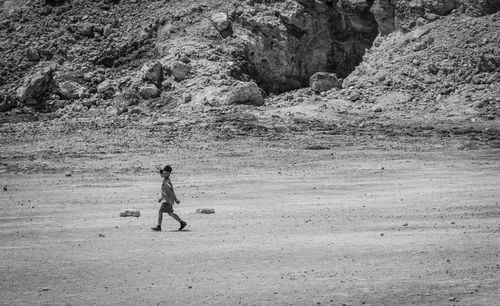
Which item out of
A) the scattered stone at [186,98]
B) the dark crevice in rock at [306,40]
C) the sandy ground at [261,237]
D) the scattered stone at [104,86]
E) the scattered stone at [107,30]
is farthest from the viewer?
the scattered stone at [107,30]

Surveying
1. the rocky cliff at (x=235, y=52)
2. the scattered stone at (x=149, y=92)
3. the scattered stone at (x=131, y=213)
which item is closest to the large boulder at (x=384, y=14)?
the rocky cliff at (x=235, y=52)

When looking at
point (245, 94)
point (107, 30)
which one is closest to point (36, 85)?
point (107, 30)

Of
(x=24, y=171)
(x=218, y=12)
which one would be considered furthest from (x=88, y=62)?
(x=24, y=171)

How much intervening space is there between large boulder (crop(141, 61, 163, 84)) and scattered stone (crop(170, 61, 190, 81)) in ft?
2.30

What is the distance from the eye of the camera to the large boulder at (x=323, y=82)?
33125 mm

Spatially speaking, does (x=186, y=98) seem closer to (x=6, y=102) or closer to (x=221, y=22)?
(x=221, y=22)

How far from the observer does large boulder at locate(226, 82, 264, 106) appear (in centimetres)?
3103

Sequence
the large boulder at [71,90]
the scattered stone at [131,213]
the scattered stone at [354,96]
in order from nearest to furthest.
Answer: the scattered stone at [131,213] < the scattered stone at [354,96] < the large boulder at [71,90]

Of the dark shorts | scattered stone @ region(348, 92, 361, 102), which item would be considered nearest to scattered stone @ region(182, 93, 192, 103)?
scattered stone @ region(348, 92, 361, 102)

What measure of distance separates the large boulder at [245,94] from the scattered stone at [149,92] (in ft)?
10.0

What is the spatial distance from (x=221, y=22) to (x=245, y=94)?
454cm

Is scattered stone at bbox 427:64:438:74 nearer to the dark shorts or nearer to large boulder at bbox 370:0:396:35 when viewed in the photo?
large boulder at bbox 370:0:396:35

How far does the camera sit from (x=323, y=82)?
1303 inches

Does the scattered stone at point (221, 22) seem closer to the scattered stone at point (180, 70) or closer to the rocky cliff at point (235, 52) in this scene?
the rocky cliff at point (235, 52)
